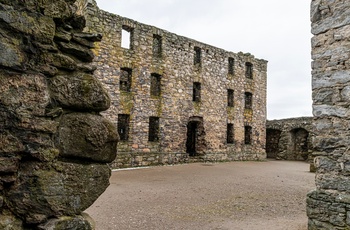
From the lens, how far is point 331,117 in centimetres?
489

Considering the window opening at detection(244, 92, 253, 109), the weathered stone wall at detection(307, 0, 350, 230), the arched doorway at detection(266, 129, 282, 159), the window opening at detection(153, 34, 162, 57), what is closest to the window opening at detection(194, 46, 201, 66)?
the window opening at detection(153, 34, 162, 57)

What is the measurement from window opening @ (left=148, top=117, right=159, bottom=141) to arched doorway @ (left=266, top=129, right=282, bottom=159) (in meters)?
12.8

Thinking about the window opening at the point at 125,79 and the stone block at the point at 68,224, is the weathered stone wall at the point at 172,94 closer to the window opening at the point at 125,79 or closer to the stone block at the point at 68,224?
the window opening at the point at 125,79

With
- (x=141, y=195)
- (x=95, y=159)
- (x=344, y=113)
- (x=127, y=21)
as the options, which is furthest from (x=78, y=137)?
(x=127, y=21)

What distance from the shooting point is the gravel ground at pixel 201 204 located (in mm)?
5449

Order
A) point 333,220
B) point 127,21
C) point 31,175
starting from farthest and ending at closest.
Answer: point 127,21, point 333,220, point 31,175

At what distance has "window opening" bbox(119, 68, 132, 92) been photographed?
48.8 ft

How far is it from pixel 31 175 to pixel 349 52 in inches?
195

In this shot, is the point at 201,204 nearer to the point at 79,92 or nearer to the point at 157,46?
the point at 79,92

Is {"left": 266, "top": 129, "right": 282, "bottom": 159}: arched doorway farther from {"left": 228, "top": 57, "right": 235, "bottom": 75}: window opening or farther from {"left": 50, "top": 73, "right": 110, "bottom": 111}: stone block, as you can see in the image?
{"left": 50, "top": 73, "right": 110, "bottom": 111}: stone block

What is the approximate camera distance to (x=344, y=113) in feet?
15.5

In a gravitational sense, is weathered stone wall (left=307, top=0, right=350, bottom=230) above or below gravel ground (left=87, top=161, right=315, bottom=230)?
above

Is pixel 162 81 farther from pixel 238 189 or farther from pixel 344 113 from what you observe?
pixel 344 113

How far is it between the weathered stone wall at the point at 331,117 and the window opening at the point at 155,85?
11.2m
